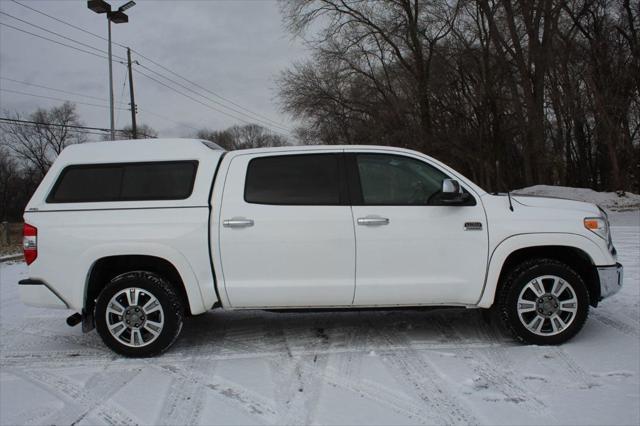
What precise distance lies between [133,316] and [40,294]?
850 mm

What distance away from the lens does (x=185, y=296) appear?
4.81 metres

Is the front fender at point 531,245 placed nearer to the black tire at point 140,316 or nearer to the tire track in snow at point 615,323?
the tire track in snow at point 615,323

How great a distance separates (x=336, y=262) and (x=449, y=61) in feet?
85.7

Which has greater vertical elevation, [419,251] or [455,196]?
[455,196]

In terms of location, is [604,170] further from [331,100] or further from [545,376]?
[545,376]

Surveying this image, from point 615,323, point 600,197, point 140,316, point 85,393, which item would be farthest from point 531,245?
point 600,197

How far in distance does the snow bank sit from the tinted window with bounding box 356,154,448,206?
49.1 feet

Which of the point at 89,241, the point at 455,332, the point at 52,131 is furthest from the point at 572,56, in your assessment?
the point at 52,131

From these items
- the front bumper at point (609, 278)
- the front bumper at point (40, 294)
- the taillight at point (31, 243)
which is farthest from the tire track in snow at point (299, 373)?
the front bumper at point (609, 278)

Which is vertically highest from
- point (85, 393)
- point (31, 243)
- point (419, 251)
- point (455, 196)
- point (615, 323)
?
point (455, 196)

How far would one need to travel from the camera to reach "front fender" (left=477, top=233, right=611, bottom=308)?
4.52 m

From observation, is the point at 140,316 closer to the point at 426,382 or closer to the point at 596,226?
the point at 426,382

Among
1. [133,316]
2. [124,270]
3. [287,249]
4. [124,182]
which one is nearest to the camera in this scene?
[287,249]

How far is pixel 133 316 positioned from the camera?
4602mm
